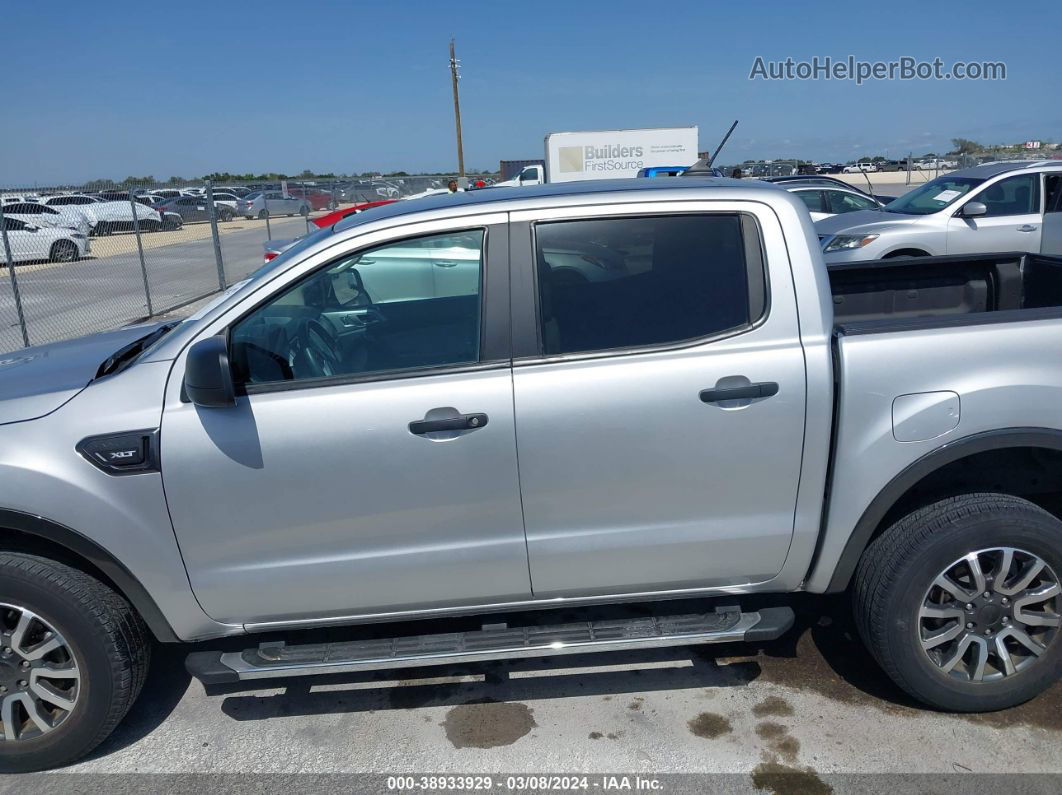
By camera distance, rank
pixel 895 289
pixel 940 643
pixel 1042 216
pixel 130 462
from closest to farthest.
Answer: pixel 130 462 < pixel 940 643 < pixel 895 289 < pixel 1042 216

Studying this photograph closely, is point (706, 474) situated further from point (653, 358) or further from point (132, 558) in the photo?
point (132, 558)

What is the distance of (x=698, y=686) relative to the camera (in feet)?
11.1

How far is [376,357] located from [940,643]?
230cm

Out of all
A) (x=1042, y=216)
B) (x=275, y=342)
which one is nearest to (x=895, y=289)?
(x=275, y=342)

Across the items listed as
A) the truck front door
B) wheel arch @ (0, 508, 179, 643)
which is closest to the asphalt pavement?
wheel arch @ (0, 508, 179, 643)

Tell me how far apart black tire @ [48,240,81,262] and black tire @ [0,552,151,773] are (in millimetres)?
10169

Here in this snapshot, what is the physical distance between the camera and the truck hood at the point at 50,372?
287 centimetres

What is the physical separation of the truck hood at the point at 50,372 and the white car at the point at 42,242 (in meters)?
6.78

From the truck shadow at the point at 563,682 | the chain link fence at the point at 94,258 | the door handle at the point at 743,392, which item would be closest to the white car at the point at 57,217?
the chain link fence at the point at 94,258

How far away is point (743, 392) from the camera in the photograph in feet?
9.18

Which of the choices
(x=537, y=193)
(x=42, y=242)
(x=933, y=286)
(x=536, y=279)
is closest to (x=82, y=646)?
(x=536, y=279)

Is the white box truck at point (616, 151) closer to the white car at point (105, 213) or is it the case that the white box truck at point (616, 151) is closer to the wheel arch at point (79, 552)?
the white car at point (105, 213)

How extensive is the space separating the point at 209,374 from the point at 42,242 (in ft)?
34.8

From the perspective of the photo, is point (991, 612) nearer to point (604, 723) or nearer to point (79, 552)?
point (604, 723)
